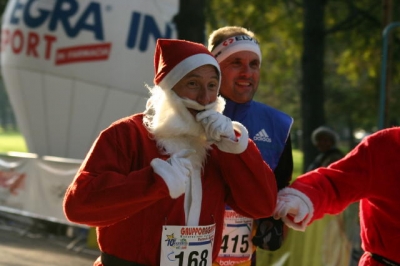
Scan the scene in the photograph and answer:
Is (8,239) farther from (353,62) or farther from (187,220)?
(353,62)

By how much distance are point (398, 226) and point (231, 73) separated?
116 cm

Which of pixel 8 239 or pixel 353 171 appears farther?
pixel 8 239

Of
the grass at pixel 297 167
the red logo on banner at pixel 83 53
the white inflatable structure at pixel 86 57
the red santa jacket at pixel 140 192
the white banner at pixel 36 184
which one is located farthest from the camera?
the red logo on banner at pixel 83 53

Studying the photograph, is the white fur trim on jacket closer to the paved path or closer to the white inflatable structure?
the paved path

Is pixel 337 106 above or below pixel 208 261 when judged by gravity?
above

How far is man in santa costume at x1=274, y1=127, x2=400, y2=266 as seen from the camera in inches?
168

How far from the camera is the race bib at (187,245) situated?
3.62 m

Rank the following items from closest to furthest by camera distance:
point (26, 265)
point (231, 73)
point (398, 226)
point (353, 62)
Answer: point (398, 226) < point (231, 73) < point (26, 265) < point (353, 62)

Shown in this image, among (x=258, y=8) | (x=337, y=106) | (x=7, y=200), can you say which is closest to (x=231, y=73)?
(x=7, y=200)

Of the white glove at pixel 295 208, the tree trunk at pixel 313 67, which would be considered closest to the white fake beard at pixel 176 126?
the white glove at pixel 295 208

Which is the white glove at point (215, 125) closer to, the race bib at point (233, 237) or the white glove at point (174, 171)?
the white glove at point (174, 171)

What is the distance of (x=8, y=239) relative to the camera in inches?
520

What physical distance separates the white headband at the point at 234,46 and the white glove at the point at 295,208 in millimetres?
962

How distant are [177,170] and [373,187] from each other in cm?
122
